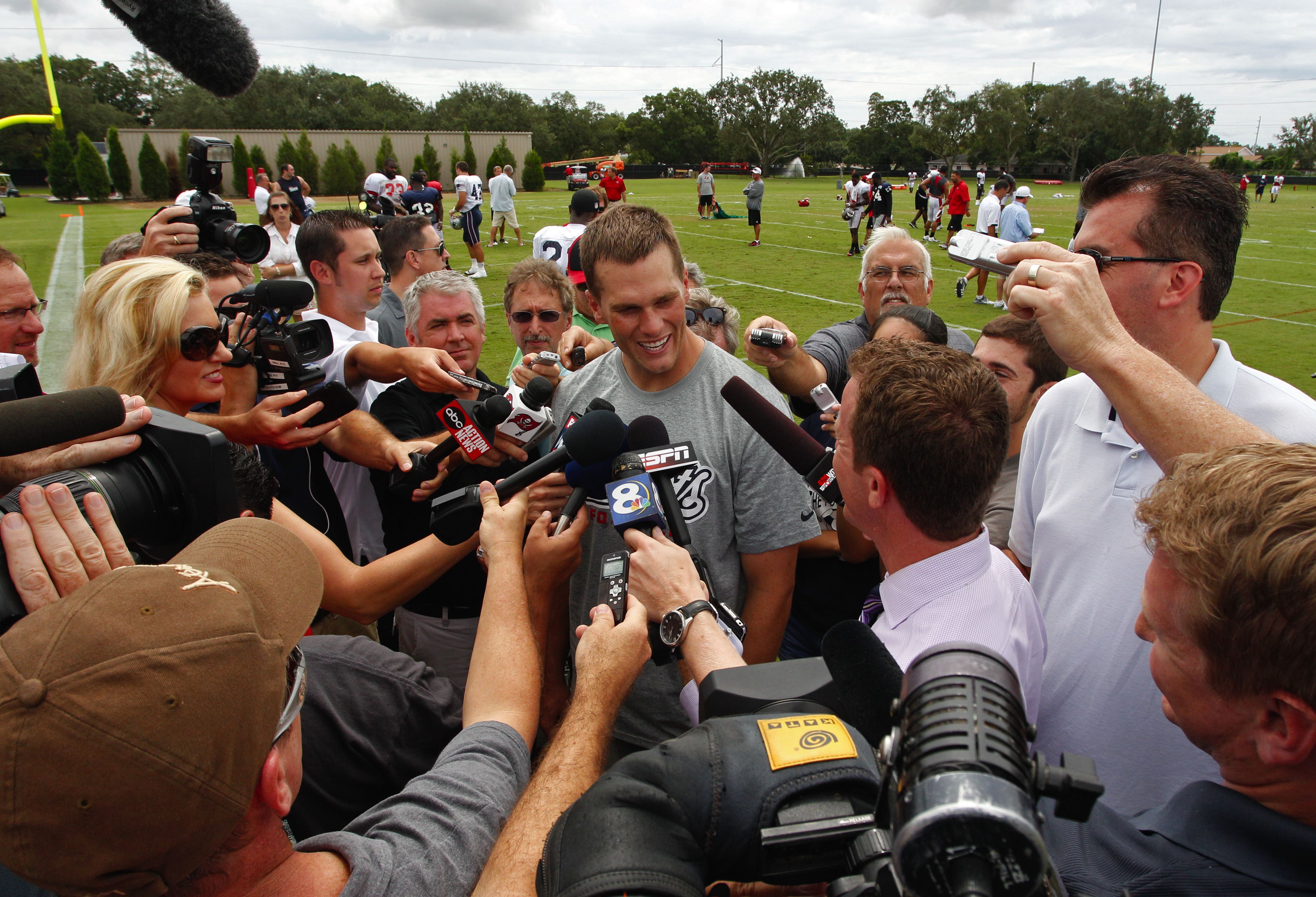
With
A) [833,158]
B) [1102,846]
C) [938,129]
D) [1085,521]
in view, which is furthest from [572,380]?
[833,158]

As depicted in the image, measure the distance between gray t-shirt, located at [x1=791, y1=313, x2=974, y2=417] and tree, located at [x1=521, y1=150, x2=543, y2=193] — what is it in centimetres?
3910

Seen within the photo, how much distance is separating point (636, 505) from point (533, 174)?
1649 inches

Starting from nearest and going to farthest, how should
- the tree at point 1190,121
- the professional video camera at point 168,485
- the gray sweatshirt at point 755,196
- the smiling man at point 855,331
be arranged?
the professional video camera at point 168,485
the smiling man at point 855,331
the gray sweatshirt at point 755,196
the tree at point 1190,121

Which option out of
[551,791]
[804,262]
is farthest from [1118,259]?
[804,262]

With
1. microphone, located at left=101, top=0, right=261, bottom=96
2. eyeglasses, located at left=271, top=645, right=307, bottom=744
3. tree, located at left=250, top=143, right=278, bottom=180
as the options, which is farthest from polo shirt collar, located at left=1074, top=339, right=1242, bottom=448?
tree, located at left=250, top=143, right=278, bottom=180

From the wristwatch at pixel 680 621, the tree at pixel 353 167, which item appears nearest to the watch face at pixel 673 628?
the wristwatch at pixel 680 621

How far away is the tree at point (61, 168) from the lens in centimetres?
3462

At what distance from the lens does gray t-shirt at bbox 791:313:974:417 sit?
364 centimetres

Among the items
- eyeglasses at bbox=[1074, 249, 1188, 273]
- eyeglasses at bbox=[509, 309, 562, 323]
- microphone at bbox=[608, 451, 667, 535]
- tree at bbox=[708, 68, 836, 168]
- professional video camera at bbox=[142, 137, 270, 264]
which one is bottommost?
microphone at bbox=[608, 451, 667, 535]

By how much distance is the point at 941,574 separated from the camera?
1.69 m

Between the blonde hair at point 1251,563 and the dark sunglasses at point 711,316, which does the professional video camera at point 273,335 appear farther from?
the blonde hair at point 1251,563

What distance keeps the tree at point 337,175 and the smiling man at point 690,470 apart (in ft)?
133

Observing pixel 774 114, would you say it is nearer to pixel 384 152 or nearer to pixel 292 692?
pixel 384 152

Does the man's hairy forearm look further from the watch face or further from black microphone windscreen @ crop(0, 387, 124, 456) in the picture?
black microphone windscreen @ crop(0, 387, 124, 456)
